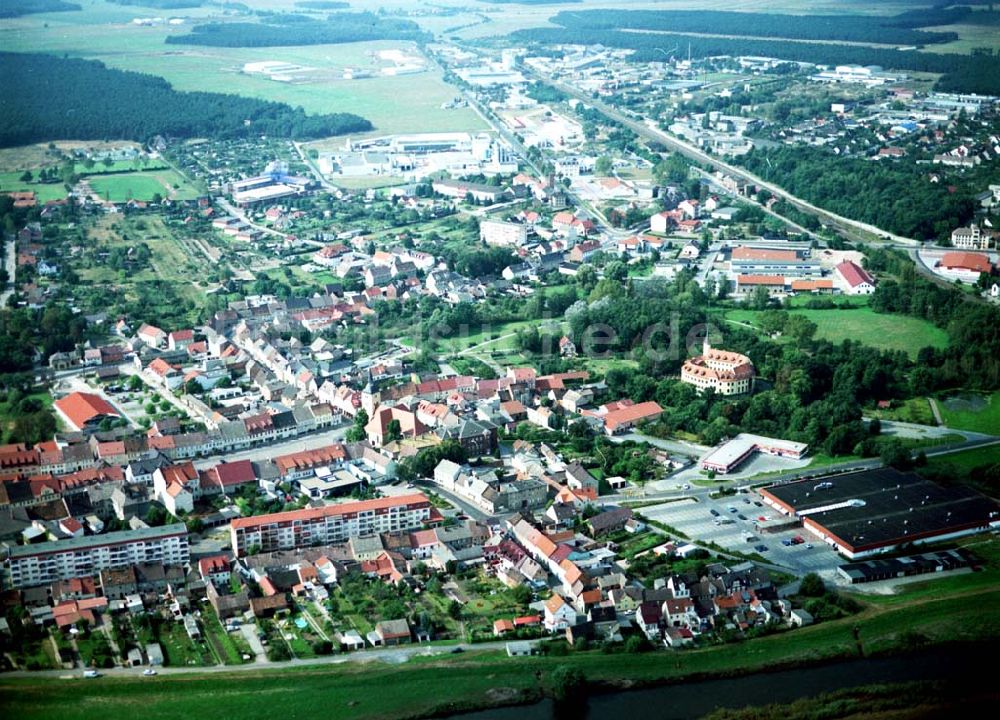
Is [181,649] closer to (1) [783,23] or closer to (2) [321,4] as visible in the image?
(1) [783,23]

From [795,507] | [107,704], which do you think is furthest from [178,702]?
[795,507]

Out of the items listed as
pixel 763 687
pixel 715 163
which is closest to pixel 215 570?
pixel 763 687

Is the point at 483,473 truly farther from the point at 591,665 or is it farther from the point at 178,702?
the point at 178,702

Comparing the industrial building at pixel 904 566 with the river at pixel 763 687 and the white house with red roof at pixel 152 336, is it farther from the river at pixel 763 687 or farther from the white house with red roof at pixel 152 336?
the white house with red roof at pixel 152 336

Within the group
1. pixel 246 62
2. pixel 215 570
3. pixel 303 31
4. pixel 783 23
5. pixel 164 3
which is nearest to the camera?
pixel 215 570

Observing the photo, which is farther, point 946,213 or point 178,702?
point 946,213

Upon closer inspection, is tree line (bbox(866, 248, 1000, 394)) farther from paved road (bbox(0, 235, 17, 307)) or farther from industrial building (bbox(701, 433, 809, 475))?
paved road (bbox(0, 235, 17, 307))

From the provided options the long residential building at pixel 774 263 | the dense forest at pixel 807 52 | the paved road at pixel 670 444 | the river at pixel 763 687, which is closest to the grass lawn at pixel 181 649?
the river at pixel 763 687
